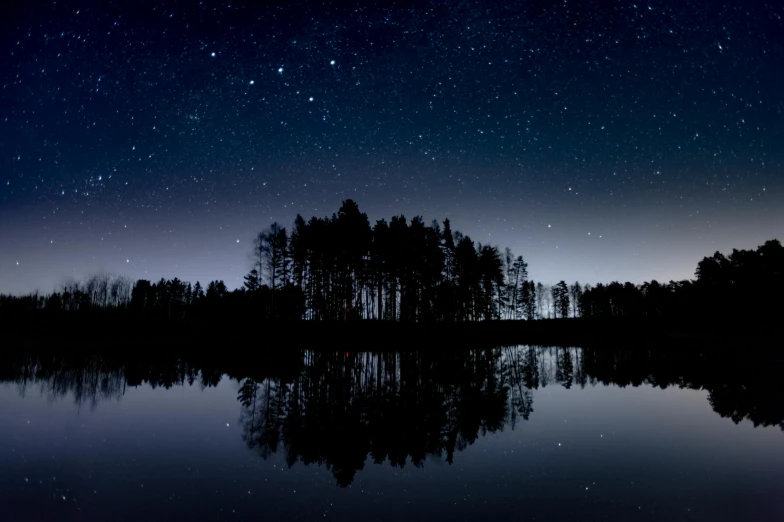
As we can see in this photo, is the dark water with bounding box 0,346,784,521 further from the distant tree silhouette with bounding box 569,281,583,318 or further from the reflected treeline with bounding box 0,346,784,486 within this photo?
the distant tree silhouette with bounding box 569,281,583,318

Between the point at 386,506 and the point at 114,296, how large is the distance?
16130 centimetres

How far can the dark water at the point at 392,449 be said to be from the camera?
6609mm

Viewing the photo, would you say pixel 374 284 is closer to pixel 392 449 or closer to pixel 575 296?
pixel 392 449

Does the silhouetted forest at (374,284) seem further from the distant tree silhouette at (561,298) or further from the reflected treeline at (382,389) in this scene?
the distant tree silhouette at (561,298)

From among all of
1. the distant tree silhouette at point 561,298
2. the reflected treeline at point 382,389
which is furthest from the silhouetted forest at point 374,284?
the distant tree silhouette at point 561,298

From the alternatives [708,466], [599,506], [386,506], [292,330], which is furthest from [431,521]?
[292,330]

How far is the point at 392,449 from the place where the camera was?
9336mm

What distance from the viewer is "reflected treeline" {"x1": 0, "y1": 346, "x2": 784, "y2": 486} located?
992 centimetres

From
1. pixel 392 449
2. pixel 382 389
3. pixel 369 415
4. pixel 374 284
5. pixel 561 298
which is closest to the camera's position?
pixel 392 449

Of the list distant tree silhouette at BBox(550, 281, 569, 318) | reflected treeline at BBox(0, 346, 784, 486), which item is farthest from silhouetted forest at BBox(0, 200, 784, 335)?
distant tree silhouette at BBox(550, 281, 569, 318)

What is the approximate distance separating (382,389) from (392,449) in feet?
25.3

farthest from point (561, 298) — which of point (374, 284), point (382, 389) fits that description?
point (382, 389)

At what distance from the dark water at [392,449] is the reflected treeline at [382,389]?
4.0 inches

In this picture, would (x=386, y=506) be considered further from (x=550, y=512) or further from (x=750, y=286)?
(x=750, y=286)
